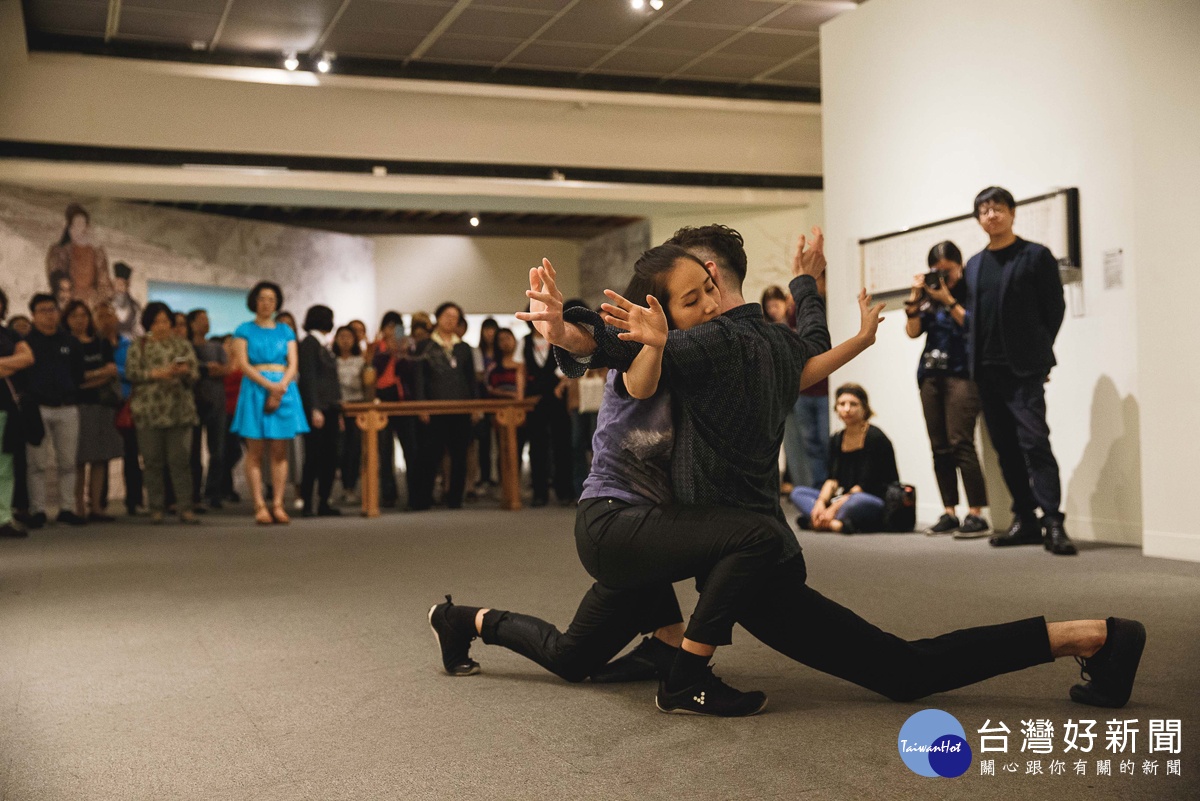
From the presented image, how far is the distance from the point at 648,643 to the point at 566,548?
2829 millimetres

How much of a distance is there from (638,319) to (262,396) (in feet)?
18.2

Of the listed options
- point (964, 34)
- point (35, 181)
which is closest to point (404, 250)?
point (35, 181)

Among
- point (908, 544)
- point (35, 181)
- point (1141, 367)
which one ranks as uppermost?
point (35, 181)

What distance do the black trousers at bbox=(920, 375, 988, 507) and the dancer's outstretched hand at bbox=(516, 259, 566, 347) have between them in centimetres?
437

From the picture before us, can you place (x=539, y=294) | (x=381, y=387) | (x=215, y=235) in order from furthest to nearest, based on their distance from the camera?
(x=215, y=235) → (x=381, y=387) → (x=539, y=294)

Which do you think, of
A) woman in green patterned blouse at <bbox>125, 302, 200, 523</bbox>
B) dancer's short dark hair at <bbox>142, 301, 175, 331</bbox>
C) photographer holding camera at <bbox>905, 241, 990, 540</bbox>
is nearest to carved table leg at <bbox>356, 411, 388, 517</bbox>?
woman in green patterned blouse at <bbox>125, 302, 200, 523</bbox>

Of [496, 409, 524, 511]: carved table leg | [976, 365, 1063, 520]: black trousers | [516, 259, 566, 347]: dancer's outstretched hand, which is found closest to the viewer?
[516, 259, 566, 347]: dancer's outstretched hand

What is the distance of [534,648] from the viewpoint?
285 cm

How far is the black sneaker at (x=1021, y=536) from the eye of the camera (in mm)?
5527

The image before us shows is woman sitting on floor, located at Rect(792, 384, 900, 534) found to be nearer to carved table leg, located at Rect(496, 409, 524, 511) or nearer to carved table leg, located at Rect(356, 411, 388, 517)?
carved table leg, located at Rect(496, 409, 524, 511)

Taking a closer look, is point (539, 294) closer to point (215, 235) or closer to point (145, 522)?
point (145, 522)

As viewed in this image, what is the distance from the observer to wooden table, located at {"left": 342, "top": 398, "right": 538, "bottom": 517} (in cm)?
796

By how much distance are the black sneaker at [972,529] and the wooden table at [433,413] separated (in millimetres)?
3459

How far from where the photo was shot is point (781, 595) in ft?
8.23
